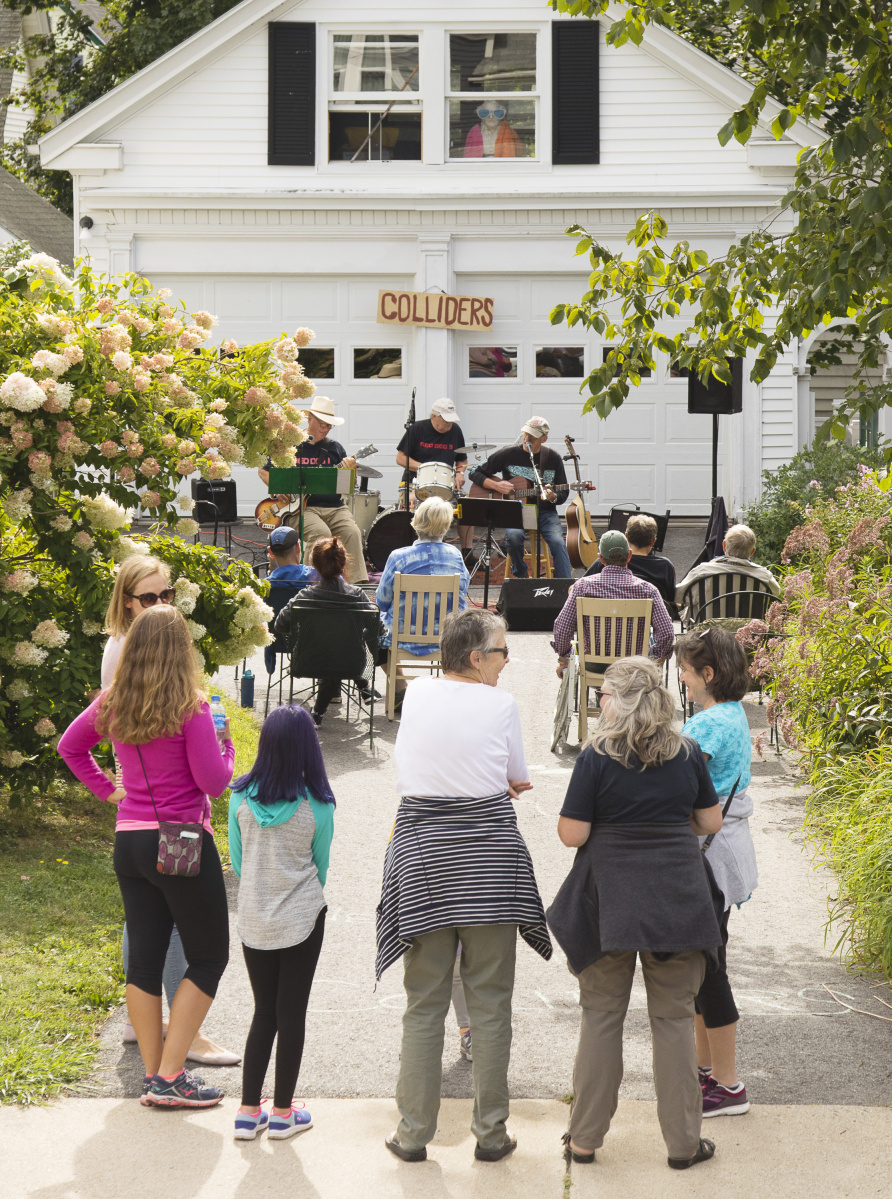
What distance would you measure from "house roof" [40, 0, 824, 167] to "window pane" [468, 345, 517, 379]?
3.79 meters

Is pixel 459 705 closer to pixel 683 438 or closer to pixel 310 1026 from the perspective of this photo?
pixel 310 1026

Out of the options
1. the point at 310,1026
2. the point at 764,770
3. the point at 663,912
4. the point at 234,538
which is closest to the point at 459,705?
the point at 663,912

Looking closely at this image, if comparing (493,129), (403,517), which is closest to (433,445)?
(403,517)

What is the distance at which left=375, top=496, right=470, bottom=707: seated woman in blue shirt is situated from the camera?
28.5 ft

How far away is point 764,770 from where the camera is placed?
7945 mm

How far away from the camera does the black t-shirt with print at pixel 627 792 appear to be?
11.4 feet

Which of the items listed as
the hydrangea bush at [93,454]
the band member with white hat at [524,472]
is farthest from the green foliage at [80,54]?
the hydrangea bush at [93,454]

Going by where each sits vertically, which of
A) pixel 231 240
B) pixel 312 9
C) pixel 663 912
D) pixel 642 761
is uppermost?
pixel 312 9

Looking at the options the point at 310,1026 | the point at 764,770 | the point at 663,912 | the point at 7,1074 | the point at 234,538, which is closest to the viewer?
the point at 663,912

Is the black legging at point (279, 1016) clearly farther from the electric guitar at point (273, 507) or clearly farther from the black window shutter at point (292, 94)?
the black window shutter at point (292, 94)

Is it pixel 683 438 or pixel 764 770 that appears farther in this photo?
pixel 683 438

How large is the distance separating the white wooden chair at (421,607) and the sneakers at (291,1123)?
16.2 ft

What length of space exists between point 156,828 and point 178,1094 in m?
0.79

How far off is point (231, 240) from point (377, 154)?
2.01 m
